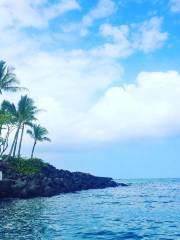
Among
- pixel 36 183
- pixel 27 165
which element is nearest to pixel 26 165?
pixel 27 165

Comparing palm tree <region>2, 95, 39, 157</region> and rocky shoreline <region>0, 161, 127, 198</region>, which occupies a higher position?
palm tree <region>2, 95, 39, 157</region>

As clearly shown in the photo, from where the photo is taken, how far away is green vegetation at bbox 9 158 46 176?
5935 cm

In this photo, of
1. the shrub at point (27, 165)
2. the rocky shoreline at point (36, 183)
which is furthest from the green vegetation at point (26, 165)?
the rocky shoreline at point (36, 183)

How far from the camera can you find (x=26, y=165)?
61.8m

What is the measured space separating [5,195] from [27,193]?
2891 millimetres

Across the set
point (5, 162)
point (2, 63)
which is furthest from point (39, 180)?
point (2, 63)

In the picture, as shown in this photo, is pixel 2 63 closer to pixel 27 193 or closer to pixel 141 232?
pixel 27 193

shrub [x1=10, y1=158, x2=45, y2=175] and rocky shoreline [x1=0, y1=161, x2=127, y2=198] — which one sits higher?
shrub [x1=10, y1=158, x2=45, y2=175]

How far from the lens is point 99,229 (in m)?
22.7

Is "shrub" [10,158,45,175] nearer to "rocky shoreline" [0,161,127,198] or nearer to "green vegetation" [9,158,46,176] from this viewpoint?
"green vegetation" [9,158,46,176]

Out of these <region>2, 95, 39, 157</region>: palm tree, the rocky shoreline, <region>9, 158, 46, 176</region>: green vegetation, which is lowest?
the rocky shoreline

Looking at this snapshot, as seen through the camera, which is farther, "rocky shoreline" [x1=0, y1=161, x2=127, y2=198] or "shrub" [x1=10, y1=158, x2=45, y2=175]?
"shrub" [x1=10, y1=158, x2=45, y2=175]

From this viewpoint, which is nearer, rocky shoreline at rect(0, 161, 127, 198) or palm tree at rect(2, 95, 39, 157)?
rocky shoreline at rect(0, 161, 127, 198)

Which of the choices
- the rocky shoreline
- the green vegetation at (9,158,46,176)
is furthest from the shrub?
the rocky shoreline
